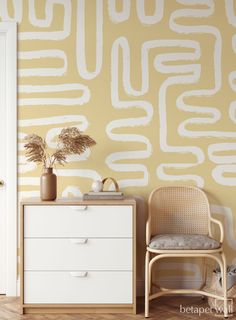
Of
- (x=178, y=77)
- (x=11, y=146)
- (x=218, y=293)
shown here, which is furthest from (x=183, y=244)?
(x=11, y=146)

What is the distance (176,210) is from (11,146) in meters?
1.34

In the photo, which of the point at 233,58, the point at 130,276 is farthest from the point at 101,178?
the point at 233,58

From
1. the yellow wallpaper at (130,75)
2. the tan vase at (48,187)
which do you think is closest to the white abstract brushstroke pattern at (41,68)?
the yellow wallpaper at (130,75)

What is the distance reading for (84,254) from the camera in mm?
2898

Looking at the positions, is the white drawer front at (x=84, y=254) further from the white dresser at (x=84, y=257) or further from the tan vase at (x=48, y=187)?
the tan vase at (x=48, y=187)

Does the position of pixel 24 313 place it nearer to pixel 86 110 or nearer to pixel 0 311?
pixel 0 311

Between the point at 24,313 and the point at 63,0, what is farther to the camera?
the point at 63,0

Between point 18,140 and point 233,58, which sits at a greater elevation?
point 233,58

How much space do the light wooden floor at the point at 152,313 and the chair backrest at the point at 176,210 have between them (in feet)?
1.64

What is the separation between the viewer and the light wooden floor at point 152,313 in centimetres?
283

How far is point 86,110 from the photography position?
334 cm

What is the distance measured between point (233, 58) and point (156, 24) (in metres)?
0.64

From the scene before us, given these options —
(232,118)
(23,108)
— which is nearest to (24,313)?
(23,108)

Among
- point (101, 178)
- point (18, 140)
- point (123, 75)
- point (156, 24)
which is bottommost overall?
point (101, 178)
